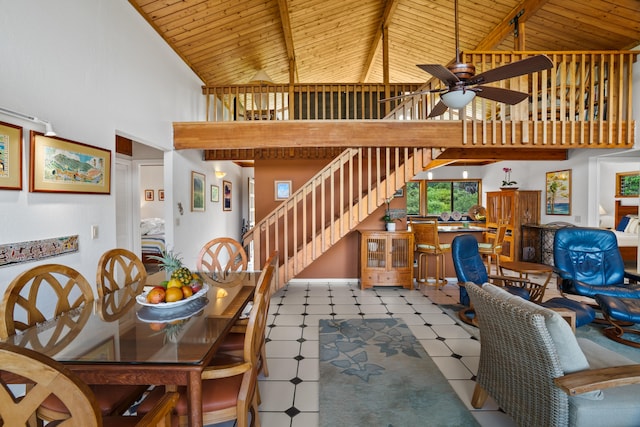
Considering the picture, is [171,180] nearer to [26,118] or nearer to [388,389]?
[26,118]

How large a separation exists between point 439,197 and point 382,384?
878 centimetres

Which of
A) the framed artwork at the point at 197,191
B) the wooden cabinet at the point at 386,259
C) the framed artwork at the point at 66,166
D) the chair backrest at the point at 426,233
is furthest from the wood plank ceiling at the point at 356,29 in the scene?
the wooden cabinet at the point at 386,259

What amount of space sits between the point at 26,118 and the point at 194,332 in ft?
6.07

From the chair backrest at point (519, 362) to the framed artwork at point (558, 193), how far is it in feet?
17.4

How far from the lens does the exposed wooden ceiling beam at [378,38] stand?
16.2 ft

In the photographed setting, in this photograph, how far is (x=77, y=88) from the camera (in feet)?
7.76

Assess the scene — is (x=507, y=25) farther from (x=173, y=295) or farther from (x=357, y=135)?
(x=173, y=295)

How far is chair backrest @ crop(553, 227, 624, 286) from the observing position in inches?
135

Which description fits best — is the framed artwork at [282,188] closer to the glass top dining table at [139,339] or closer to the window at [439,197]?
the glass top dining table at [139,339]

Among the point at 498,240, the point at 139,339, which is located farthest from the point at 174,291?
the point at 498,240

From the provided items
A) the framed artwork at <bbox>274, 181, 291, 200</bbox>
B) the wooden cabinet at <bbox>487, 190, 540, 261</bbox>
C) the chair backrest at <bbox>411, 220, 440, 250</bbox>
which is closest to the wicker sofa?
the chair backrest at <bbox>411, 220, 440, 250</bbox>

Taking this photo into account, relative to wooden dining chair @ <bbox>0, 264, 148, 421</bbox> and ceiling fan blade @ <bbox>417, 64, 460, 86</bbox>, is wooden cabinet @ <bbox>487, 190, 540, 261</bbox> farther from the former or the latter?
wooden dining chair @ <bbox>0, 264, 148, 421</bbox>

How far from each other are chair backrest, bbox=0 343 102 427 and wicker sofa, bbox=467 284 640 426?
177 cm

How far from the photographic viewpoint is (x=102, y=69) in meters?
2.64
